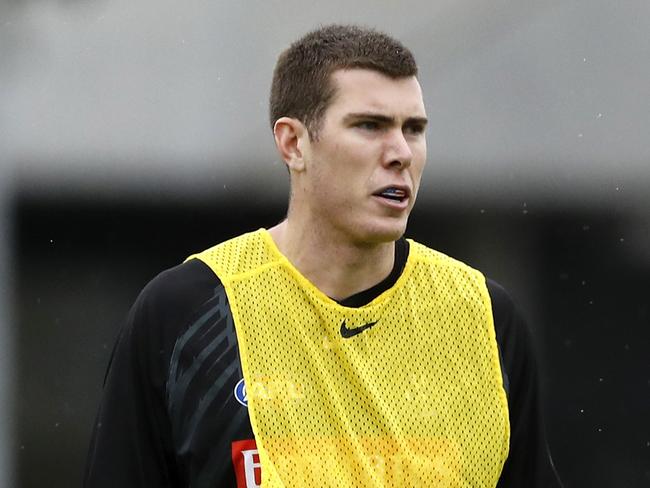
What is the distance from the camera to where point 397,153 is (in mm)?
→ 3281

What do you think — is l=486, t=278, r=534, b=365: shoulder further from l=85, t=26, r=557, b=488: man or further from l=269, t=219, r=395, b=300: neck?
l=269, t=219, r=395, b=300: neck

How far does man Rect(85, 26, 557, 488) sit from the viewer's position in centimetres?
329

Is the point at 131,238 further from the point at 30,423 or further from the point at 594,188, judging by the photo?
the point at 594,188

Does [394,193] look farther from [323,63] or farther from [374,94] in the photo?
[323,63]

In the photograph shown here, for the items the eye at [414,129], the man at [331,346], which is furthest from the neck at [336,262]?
the eye at [414,129]

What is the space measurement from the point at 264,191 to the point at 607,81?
1.80m

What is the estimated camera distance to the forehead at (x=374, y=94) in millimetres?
3309

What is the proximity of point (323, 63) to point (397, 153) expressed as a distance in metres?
0.29

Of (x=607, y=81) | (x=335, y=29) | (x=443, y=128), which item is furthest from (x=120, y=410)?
(x=607, y=81)

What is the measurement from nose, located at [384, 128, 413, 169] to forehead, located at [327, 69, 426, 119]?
0.05 metres

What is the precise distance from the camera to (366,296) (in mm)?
3418

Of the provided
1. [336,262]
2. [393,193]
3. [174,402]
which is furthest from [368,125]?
[174,402]

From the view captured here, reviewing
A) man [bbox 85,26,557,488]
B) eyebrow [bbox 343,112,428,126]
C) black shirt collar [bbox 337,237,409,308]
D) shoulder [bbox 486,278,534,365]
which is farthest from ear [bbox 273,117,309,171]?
shoulder [bbox 486,278,534,365]

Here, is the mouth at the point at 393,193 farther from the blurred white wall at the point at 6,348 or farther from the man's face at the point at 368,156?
the blurred white wall at the point at 6,348
